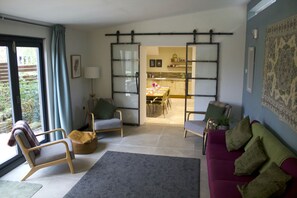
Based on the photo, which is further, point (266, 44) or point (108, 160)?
point (108, 160)

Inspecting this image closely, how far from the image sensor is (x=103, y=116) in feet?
18.7

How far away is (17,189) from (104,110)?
2.66 meters

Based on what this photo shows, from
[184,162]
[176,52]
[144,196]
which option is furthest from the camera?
[176,52]

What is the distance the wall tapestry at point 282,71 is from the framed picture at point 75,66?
12.5 feet

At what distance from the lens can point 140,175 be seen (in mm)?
3807

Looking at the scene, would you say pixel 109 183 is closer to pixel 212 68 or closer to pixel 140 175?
pixel 140 175

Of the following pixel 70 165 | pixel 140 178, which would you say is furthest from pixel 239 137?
pixel 70 165

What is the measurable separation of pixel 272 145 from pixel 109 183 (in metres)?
2.14

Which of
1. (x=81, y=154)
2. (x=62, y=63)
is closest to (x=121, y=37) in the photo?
(x=62, y=63)

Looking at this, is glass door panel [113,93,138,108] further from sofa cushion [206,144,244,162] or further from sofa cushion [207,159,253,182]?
sofa cushion [207,159,253,182]

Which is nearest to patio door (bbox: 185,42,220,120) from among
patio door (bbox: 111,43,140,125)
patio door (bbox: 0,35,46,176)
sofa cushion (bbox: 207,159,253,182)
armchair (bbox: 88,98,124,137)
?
patio door (bbox: 111,43,140,125)

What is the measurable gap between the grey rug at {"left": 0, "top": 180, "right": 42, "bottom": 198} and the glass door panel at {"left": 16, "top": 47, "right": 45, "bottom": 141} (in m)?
1.24

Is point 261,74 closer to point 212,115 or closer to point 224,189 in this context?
point 212,115

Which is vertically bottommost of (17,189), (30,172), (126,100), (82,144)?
(17,189)
